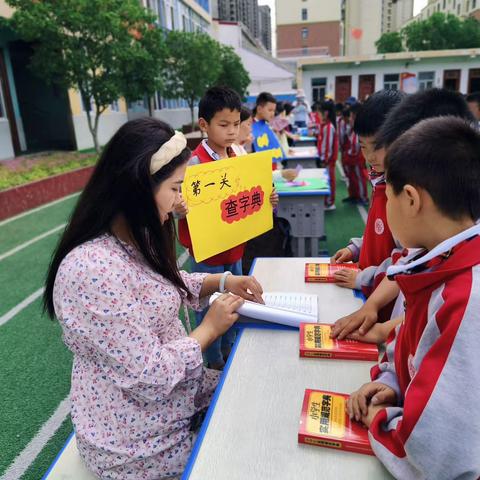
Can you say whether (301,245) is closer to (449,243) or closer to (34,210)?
(449,243)

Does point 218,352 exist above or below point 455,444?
below

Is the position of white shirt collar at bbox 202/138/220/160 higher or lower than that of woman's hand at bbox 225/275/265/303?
higher

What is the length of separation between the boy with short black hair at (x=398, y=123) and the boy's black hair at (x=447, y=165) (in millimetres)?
612

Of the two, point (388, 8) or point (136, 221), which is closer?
point (136, 221)

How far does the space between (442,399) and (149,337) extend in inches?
29.3

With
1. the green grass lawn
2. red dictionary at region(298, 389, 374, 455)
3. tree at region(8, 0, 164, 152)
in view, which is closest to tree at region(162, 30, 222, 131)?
tree at region(8, 0, 164, 152)

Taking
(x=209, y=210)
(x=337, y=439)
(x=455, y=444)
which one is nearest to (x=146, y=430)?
(x=337, y=439)

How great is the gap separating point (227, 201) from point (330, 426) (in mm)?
1529

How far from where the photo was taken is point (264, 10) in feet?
406

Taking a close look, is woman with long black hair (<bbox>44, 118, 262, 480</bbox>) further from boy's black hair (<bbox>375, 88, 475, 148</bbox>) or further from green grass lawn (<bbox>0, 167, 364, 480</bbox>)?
green grass lawn (<bbox>0, 167, 364, 480</bbox>)

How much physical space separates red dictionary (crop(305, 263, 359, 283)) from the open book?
0.58 ft

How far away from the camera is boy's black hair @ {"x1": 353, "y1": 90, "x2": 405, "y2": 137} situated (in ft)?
5.91

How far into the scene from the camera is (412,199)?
35.3 inches

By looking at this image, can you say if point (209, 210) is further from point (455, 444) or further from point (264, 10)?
point (264, 10)
